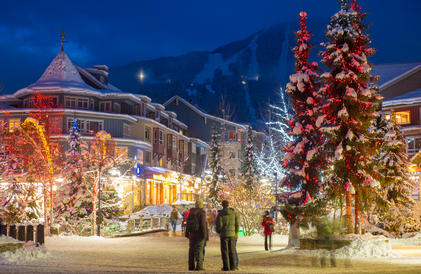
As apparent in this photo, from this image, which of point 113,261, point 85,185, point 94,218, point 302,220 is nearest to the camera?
point 113,261

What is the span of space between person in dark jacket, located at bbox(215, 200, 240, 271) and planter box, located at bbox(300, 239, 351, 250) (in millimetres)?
6520

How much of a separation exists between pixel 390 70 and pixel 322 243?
3189 cm

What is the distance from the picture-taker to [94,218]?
31312mm

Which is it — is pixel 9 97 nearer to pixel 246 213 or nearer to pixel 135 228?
pixel 135 228

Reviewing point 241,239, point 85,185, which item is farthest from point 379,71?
point 85,185

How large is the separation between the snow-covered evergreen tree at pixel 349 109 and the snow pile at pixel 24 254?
11.6 metres

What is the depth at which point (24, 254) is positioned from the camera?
49.6 ft

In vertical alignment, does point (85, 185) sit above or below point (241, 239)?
above

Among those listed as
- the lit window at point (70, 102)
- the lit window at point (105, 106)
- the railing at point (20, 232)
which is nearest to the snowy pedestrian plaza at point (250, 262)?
the railing at point (20, 232)

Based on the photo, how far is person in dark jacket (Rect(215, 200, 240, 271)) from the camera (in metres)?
13.0

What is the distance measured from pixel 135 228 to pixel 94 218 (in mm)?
6180

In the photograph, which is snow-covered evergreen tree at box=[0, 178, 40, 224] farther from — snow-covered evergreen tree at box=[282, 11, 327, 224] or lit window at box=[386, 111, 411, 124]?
lit window at box=[386, 111, 411, 124]

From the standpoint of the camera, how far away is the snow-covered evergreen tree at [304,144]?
2248cm

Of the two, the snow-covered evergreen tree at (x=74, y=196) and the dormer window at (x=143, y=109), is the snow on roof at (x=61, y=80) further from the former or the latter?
the snow-covered evergreen tree at (x=74, y=196)
